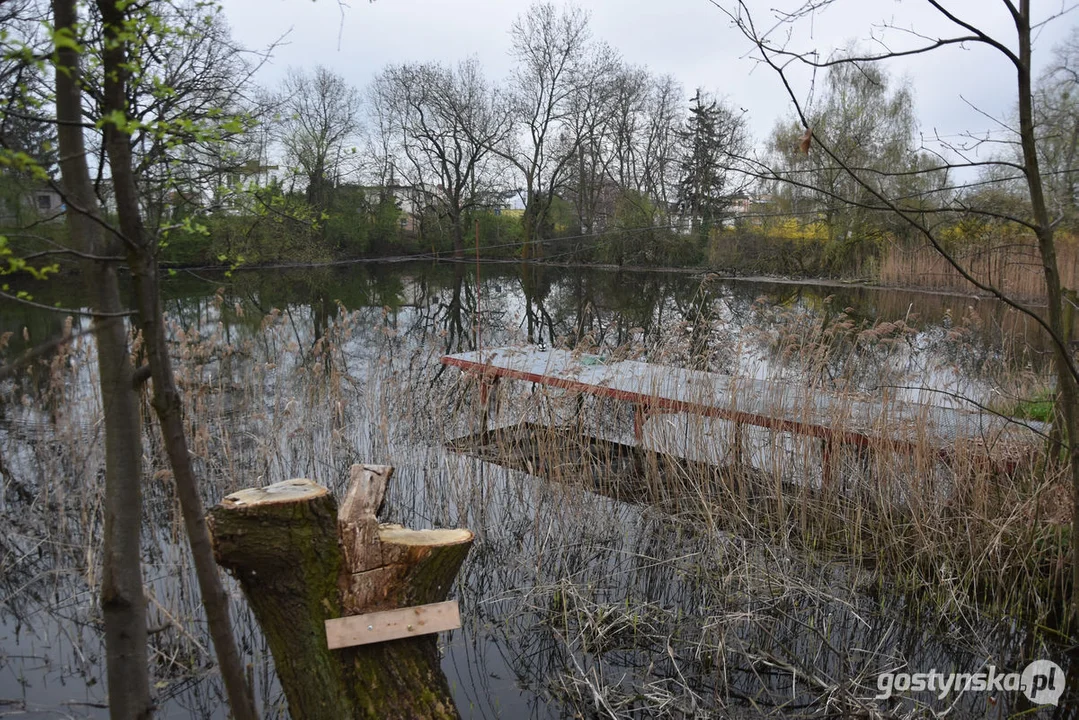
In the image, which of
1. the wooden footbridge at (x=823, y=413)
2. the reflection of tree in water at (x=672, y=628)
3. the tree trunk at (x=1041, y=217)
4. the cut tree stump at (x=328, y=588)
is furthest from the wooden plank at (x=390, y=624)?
the wooden footbridge at (x=823, y=413)

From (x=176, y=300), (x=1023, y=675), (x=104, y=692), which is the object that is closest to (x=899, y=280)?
(x=176, y=300)

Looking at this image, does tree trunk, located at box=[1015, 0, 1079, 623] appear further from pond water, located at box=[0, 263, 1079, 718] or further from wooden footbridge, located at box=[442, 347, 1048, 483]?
wooden footbridge, located at box=[442, 347, 1048, 483]

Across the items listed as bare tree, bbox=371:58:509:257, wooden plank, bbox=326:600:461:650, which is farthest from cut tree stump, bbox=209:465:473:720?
Result: bare tree, bbox=371:58:509:257

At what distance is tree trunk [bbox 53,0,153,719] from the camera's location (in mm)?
1251

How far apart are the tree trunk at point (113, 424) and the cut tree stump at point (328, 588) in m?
0.35

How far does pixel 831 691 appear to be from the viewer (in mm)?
2525

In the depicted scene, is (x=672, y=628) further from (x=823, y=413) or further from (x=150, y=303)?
(x=150, y=303)

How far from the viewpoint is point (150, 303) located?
4.14 feet

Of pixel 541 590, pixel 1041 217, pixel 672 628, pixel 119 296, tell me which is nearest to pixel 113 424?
pixel 119 296

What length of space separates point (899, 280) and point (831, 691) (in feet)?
55.4

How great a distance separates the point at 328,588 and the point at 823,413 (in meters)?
3.09

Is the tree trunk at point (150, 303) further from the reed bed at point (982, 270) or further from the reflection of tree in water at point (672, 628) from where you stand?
the reed bed at point (982, 270)

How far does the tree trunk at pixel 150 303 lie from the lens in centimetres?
123

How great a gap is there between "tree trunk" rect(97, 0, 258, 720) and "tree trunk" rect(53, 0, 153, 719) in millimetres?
50
